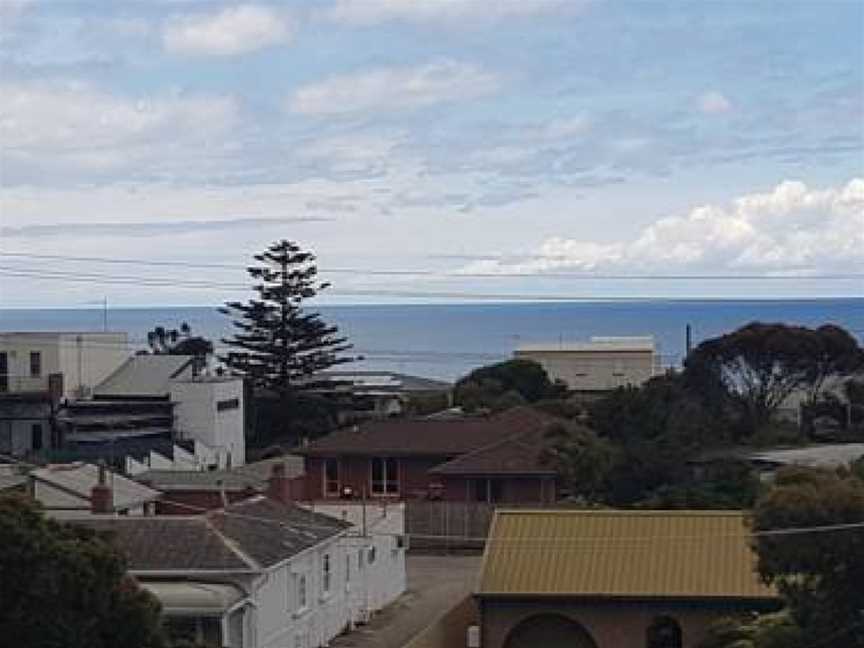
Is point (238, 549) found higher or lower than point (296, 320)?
lower

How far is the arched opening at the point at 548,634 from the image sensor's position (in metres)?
27.9

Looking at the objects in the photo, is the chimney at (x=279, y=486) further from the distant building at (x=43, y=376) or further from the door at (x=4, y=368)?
the door at (x=4, y=368)

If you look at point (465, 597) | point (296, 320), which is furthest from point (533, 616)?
point (296, 320)

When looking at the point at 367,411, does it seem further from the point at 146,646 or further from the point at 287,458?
the point at 146,646

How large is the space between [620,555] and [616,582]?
2.51 ft

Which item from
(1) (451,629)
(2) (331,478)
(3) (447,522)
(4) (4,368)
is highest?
(4) (4,368)

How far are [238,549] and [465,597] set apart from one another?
5.83 metres

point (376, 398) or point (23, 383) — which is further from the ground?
point (23, 383)

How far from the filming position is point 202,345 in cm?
7912

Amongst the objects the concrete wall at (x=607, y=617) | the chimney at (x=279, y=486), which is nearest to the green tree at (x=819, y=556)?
the concrete wall at (x=607, y=617)

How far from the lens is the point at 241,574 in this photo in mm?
25172

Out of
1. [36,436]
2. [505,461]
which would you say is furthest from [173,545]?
[36,436]

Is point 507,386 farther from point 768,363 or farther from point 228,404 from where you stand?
point 768,363

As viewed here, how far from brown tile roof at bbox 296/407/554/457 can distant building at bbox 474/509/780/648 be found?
55.0ft
